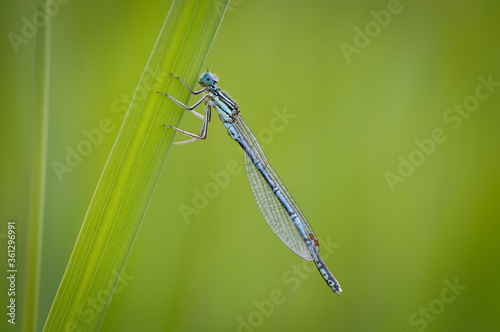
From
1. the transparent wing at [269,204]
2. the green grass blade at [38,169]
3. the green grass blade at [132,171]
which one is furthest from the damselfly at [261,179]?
the green grass blade at [38,169]

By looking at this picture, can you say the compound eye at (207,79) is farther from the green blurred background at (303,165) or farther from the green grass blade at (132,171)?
the green grass blade at (132,171)

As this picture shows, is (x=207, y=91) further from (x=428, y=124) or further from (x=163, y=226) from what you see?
(x=428, y=124)

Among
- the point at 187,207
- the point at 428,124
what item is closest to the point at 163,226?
the point at 187,207

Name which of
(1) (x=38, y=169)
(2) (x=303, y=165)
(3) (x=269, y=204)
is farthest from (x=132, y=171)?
(2) (x=303, y=165)

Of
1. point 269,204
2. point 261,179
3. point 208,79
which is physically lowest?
point 269,204

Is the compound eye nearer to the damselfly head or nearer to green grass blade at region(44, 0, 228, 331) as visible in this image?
the damselfly head

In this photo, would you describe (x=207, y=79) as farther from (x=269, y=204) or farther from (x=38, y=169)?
(x=38, y=169)
